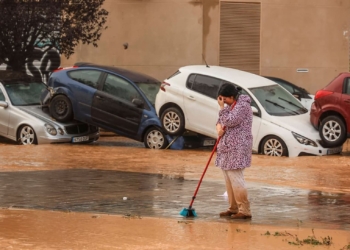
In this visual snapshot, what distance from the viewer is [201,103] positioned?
19219mm

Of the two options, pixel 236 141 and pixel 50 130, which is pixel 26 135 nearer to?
pixel 50 130

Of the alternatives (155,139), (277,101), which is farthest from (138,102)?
(277,101)

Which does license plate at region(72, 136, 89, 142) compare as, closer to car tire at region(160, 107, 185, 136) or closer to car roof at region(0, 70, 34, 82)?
car tire at region(160, 107, 185, 136)

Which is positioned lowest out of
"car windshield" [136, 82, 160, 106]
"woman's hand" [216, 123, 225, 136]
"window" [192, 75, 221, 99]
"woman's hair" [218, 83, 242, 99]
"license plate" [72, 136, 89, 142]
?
"license plate" [72, 136, 89, 142]

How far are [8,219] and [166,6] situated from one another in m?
21.0

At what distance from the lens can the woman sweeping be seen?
34.1ft

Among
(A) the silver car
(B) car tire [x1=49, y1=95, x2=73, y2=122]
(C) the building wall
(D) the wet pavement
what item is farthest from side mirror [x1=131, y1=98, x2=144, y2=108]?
(C) the building wall

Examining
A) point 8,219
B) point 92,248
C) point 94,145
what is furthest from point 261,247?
point 94,145

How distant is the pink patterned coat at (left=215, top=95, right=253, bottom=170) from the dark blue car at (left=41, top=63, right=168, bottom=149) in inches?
366

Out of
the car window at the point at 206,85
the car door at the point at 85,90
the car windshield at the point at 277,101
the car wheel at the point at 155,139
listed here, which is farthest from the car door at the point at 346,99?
the car door at the point at 85,90

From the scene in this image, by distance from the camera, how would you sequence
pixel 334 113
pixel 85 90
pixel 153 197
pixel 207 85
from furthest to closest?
pixel 85 90 → pixel 207 85 → pixel 334 113 → pixel 153 197

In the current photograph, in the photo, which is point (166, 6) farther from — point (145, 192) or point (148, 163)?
point (145, 192)

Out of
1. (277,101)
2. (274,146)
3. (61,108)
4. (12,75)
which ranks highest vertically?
(12,75)

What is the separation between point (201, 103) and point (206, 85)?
410 millimetres
